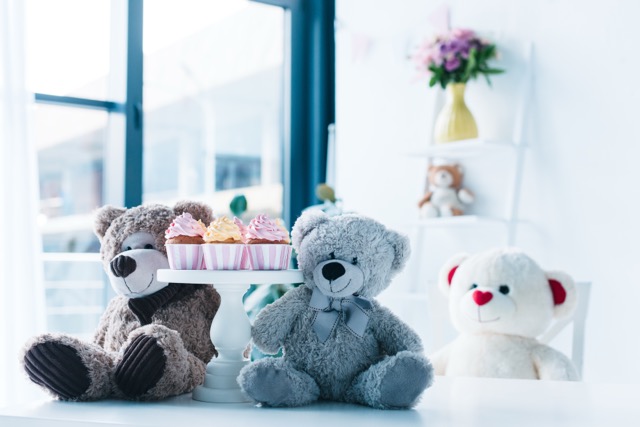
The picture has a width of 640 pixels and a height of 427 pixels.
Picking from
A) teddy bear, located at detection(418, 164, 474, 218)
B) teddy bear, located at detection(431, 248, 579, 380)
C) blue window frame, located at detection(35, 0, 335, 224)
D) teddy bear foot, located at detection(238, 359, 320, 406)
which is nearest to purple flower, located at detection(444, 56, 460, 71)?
teddy bear, located at detection(418, 164, 474, 218)

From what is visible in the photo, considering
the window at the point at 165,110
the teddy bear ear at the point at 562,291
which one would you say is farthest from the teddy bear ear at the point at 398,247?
the window at the point at 165,110

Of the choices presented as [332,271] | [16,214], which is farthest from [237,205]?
[332,271]

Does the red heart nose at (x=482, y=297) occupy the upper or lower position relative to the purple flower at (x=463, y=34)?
lower

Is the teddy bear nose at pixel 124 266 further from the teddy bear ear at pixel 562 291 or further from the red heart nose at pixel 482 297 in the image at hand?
the teddy bear ear at pixel 562 291

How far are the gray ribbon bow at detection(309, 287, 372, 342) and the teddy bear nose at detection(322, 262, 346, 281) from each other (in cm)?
3

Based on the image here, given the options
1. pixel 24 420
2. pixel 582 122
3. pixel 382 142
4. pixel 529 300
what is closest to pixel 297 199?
pixel 382 142

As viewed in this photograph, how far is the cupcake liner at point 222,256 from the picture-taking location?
967 millimetres

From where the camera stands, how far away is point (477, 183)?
2865 mm

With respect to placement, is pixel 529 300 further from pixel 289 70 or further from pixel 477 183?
pixel 289 70

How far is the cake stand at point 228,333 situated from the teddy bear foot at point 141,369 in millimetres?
71

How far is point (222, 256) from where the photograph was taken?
97cm

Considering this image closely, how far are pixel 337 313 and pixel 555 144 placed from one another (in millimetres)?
1840

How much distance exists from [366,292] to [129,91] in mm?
2131

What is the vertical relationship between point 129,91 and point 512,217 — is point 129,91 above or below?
above
